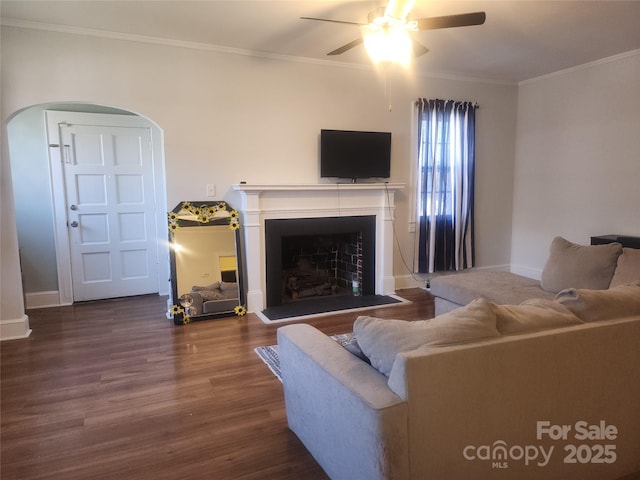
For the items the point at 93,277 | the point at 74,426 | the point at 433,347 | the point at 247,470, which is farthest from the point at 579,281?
the point at 93,277

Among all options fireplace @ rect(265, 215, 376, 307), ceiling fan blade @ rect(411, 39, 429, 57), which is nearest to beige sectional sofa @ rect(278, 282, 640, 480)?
ceiling fan blade @ rect(411, 39, 429, 57)

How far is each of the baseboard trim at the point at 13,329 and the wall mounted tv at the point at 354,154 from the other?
313 centimetres

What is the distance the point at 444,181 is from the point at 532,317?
3816mm

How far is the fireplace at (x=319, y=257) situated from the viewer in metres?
4.45

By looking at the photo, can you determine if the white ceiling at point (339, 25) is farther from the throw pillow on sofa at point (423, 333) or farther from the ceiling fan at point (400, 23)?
the throw pillow on sofa at point (423, 333)

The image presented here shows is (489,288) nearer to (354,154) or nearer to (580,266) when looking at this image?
(580,266)

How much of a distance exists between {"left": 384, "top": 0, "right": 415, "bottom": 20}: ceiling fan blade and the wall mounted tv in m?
1.93

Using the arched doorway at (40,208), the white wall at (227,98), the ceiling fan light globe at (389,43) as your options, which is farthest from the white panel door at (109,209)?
the ceiling fan light globe at (389,43)

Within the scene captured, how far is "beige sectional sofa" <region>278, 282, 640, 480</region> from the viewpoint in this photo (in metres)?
1.37

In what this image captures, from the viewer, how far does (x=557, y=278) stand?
3.14 m

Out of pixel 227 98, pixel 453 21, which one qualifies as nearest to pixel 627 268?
pixel 453 21

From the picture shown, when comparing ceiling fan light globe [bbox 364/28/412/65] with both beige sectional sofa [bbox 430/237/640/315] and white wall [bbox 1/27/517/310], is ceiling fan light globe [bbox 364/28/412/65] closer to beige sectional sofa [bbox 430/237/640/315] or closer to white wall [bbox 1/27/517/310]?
white wall [bbox 1/27/517/310]

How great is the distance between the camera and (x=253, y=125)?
434 cm

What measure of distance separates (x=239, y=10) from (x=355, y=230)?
8.18 feet
